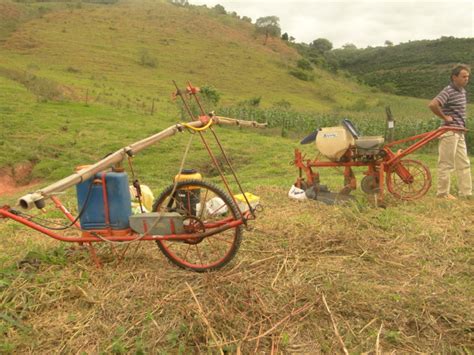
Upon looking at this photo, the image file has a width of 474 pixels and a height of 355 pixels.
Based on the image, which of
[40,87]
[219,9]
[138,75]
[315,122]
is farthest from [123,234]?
[219,9]

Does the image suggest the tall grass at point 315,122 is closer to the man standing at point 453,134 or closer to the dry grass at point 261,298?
the man standing at point 453,134

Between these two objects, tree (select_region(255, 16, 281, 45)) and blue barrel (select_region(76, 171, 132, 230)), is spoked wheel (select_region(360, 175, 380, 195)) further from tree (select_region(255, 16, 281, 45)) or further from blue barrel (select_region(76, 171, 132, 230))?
tree (select_region(255, 16, 281, 45))

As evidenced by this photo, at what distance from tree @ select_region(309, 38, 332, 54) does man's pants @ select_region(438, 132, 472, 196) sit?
94952mm

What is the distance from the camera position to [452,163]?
5758mm

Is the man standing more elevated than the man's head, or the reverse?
the man's head

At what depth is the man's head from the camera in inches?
216

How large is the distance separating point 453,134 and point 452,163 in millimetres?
411

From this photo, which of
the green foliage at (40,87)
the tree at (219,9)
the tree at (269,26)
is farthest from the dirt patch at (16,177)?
the tree at (219,9)

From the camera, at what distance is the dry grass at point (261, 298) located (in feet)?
8.39

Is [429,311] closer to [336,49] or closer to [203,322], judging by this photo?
[203,322]

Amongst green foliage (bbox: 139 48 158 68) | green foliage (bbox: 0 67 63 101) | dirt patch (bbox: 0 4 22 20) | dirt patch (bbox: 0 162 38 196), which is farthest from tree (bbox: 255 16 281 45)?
dirt patch (bbox: 0 162 38 196)

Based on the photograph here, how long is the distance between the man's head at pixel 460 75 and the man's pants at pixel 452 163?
0.70 metres

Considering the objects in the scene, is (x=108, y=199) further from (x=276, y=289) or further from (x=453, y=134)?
(x=453, y=134)

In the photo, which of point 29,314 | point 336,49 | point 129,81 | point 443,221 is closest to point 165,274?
point 29,314
